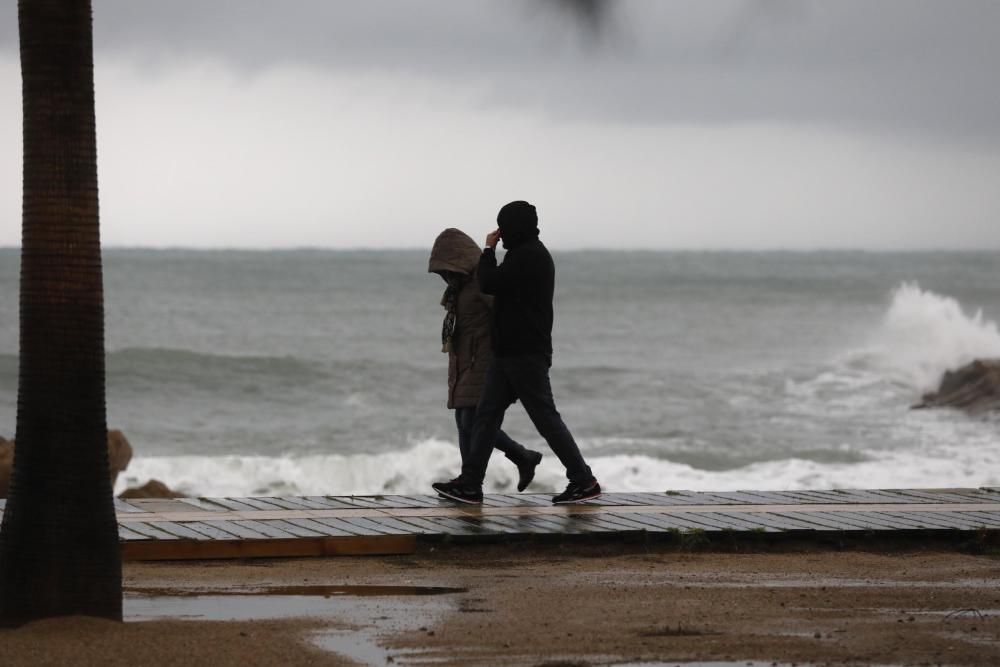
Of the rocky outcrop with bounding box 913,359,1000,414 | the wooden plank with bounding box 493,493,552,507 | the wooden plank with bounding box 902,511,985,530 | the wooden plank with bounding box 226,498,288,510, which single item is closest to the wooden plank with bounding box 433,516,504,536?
the wooden plank with bounding box 493,493,552,507

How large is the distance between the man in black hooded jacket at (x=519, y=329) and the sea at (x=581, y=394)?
30.0ft

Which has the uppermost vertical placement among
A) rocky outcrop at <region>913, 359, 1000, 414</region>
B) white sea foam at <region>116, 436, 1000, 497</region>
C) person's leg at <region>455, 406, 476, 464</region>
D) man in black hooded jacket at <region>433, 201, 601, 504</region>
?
man in black hooded jacket at <region>433, 201, 601, 504</region>

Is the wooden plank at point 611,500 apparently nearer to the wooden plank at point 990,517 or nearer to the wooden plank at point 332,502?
the wooden plank at point 332,502

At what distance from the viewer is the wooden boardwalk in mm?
7719

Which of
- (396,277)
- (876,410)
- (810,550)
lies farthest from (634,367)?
(396,277)

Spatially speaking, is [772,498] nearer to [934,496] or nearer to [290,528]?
[934,496]

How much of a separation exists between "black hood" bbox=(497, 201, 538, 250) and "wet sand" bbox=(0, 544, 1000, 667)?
203 centimetres

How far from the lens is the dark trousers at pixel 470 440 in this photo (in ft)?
30.1

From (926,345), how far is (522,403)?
2865 cm

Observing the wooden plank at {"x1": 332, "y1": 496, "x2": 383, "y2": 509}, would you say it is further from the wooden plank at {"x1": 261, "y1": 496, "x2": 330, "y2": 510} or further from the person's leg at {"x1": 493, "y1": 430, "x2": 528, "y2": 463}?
the person's leg at {"x1": 493, "y1": 430, "x2": 528, "y2": 463}

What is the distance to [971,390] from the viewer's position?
26438 mm

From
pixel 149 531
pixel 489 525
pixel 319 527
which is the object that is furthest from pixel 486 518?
pixel 149 531

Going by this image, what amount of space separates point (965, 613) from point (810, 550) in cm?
196

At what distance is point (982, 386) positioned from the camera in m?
26.2
